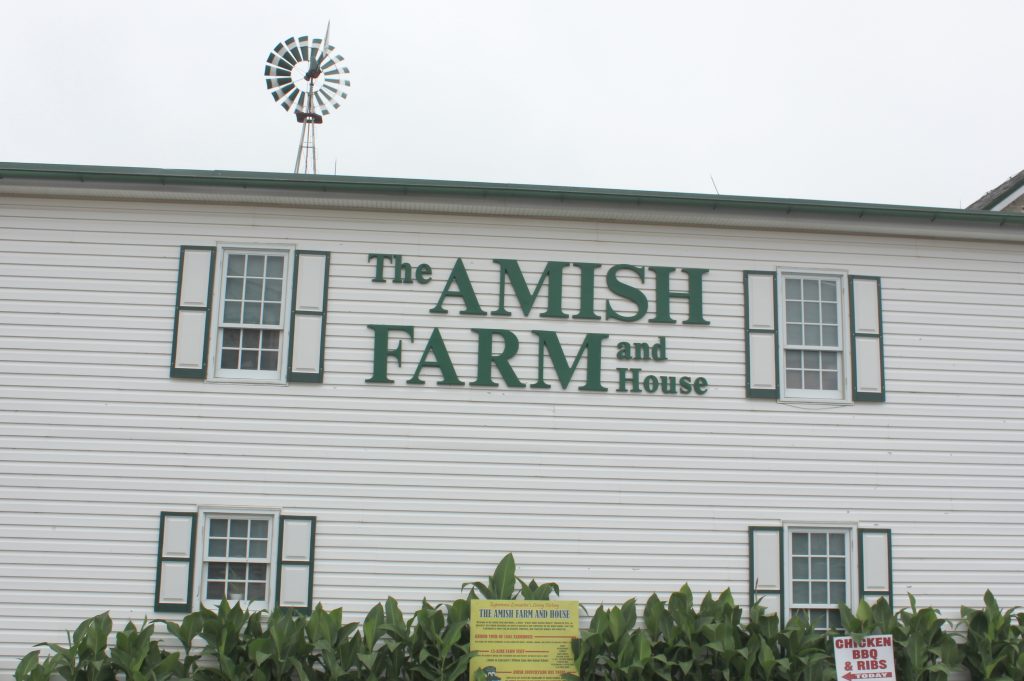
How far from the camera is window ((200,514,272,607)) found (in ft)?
34.4

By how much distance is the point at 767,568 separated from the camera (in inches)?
429

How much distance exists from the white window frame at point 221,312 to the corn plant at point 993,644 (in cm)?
836

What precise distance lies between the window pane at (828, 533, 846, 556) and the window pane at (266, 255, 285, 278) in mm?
7224

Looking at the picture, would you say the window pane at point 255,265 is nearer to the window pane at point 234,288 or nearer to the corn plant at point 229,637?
the window pane at point 234,288

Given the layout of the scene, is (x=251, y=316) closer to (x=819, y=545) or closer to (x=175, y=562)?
(x=175, y=562)

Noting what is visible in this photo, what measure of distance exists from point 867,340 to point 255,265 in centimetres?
742

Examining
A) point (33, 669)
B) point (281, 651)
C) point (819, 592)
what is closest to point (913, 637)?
point (819, 592)

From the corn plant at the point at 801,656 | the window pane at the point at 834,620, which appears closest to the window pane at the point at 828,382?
the window pane at the point at 834,620

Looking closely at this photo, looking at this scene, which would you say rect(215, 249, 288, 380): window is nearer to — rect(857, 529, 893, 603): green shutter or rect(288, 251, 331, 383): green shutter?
rect(288, 251, 331, 383): green shutter

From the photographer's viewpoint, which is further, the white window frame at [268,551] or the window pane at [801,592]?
the window pane at [801,592]

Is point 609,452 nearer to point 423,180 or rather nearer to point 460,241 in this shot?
Answer: point 460,241

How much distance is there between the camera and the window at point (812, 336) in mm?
11430

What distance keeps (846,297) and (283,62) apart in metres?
11.6

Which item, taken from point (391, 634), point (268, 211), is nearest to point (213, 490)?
point (391, 634)
